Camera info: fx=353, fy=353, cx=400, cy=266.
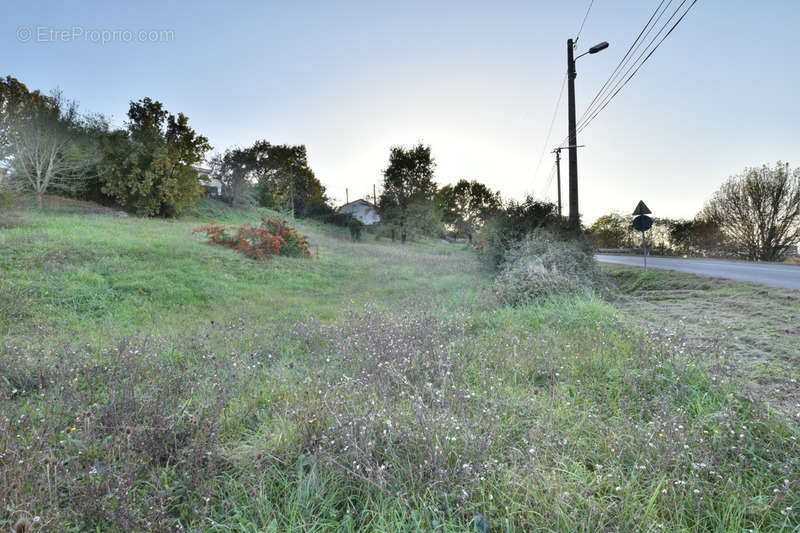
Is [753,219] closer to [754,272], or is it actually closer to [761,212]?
[761,212]

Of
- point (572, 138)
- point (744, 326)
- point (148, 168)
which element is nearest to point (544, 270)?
point (744, 326)

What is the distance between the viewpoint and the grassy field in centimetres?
182

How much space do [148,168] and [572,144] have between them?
999 inches

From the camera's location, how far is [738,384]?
3141mm

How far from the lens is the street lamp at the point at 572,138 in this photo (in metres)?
11.0

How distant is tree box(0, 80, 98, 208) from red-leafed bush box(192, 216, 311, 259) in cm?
1171

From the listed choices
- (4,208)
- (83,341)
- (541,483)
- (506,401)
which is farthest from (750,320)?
(4,208)

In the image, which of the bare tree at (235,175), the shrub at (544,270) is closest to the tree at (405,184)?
the bare tree at (235,175)

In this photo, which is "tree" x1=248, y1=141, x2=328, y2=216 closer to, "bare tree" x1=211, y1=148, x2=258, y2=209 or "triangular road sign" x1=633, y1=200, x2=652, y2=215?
"bare tree" x1=211, y1=148, x2=258, y2=209

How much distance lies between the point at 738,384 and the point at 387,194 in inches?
1312

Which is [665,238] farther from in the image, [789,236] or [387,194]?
[387,194]

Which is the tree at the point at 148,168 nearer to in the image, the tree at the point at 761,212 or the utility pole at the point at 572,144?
the utility pole at the point at 572,144

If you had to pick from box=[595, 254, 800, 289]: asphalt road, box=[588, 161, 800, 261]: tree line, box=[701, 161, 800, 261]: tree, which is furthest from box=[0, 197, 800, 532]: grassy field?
box=[701, 161, 800, 261]: tree

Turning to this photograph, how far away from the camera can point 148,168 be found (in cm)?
2338
